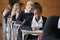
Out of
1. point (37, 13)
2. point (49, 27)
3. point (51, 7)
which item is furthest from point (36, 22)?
point (51, 7)

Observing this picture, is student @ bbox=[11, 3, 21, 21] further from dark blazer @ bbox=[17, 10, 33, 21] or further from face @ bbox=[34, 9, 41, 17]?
face @ bbox=[34, 9, 41, 17]

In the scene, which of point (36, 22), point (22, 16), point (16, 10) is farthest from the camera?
point (16, 10)

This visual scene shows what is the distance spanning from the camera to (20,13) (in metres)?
5.63

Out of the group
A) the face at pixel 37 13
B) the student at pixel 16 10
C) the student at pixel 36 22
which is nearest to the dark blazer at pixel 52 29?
the student at pixel 36 22

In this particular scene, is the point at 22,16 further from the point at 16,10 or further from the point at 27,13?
the point at 16,10

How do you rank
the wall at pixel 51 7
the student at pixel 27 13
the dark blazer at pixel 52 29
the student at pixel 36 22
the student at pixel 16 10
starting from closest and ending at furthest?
the dark blazer at pixel 52 29, the student at pixel 36 22, the student at pixel 27 13, the student at pixel 16 10, the wall at pixel 51 7

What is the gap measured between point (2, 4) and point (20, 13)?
331 cm

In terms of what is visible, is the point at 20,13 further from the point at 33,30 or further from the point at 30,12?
the point at 33,30

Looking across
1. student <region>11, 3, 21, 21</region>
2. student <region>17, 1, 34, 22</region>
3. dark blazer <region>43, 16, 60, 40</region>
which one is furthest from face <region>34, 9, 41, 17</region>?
student <region>11, 3, 21, 21</region>

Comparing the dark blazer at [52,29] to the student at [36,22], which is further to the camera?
the student at [36,22]

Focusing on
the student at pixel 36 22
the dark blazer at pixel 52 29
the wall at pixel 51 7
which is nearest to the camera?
the dark blazer at pixel 52 29

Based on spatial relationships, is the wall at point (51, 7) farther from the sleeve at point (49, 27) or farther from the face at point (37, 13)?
the sleeve at point (49, 27)

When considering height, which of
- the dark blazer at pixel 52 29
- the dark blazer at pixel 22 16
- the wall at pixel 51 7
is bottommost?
the dark blazer at pixel 52 29

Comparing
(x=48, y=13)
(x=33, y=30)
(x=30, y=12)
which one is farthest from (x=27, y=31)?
(x=48, y=13)
